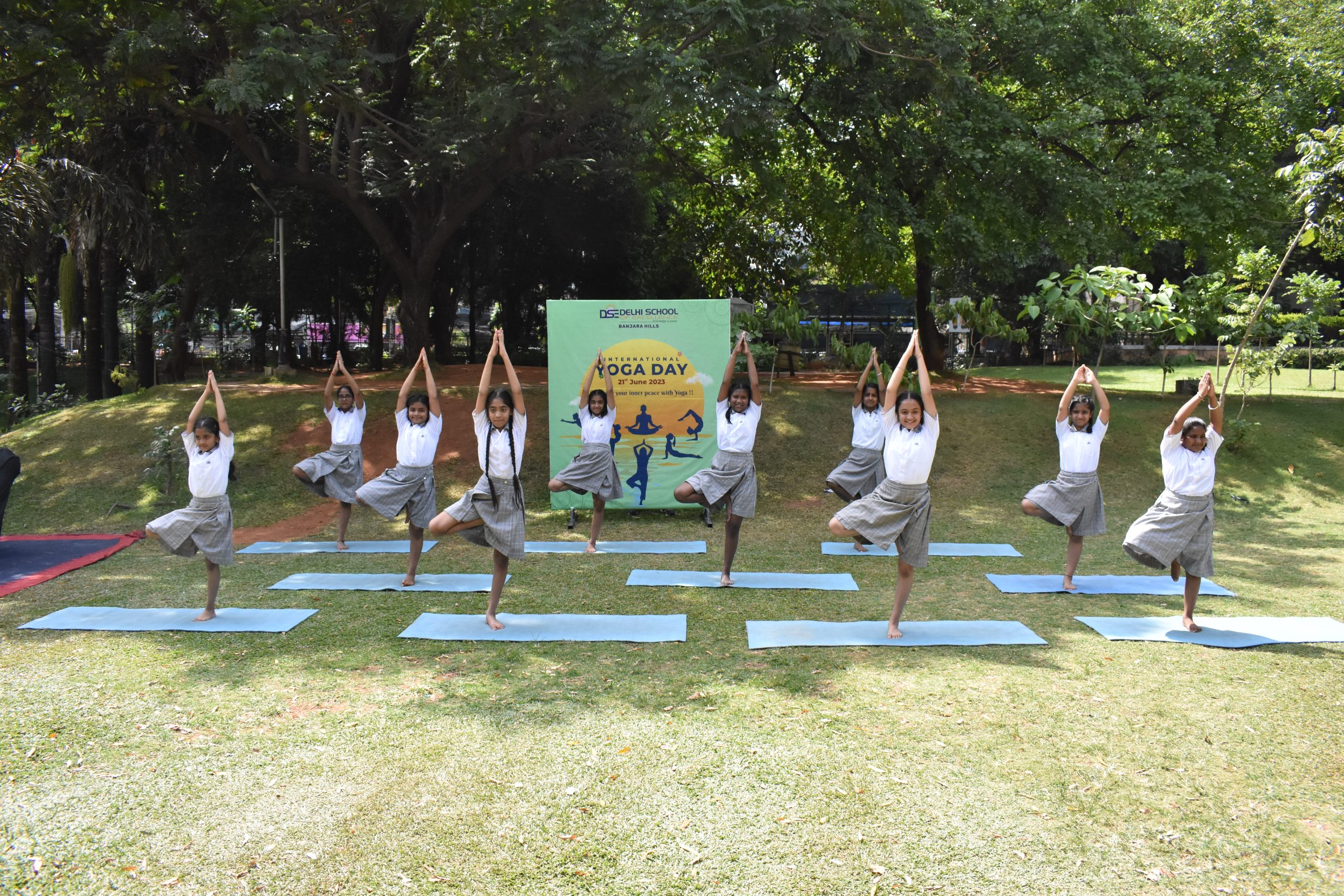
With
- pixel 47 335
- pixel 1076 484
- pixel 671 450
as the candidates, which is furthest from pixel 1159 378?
pixel 47 335

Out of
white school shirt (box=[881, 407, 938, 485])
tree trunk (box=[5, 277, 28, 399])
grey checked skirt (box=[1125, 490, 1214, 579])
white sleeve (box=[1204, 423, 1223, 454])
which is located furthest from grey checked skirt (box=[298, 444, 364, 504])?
tree trunk (box=[5, 277, 28, 399])

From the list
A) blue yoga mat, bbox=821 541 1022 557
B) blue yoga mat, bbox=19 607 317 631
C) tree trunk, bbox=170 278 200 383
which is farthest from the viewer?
tree trunk, bbox=170 278 200 383

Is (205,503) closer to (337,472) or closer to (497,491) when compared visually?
(497,491)

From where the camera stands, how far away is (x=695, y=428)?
11.7m

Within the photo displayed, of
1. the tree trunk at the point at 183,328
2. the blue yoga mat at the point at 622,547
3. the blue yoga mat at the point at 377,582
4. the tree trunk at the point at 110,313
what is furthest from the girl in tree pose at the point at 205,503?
the tree trunk at the point at 183,328

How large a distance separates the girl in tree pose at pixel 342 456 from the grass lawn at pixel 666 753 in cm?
158

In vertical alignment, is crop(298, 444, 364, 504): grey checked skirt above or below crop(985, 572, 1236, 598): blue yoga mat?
above

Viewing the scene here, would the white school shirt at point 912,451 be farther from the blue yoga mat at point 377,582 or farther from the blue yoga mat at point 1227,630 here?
the blue yoga mat at point 377,582

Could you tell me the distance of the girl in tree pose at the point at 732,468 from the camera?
7.91m

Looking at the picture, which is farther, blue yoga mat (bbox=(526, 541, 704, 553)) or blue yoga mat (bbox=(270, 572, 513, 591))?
blue yoga mat (bbox=(526, 541, 704, 553))

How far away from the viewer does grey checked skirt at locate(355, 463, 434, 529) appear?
7855 millimetres

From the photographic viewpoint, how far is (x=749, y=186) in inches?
692

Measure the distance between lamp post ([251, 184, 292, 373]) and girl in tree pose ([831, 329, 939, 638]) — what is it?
44.0 feet

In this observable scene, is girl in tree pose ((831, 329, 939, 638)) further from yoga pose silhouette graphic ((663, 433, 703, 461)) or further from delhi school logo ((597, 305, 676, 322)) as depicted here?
delhi school logo ((597, 305, 676, 322))
